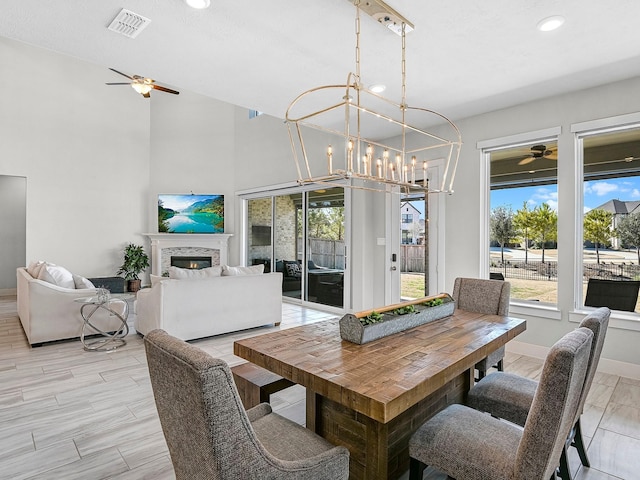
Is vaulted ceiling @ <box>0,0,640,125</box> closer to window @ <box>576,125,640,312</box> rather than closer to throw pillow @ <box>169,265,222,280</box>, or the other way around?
window @ <box>576,125,640,312</box>

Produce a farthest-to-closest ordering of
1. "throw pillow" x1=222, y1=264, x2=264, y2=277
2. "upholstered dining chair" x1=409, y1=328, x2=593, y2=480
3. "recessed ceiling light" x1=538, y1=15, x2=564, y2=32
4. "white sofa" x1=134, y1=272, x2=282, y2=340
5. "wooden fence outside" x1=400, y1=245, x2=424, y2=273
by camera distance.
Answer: "wooden fence outside" x1=400, y1=245, x2=424, y2=273
"throw pillow" x1=222, y1=264, x2=264, y2=277
"white sofa" x1=134, y1=272, x2=282, y2=340
"recessed ceiling light" x1=538, y1=15, x2=564, y2=32
"upholstered dining chair" x1=409, y1=328, x2=593, y2=480

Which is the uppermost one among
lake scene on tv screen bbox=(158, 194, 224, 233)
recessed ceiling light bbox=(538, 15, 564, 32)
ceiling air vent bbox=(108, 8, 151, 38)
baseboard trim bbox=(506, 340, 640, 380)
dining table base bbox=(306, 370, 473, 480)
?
recessed ceiling light bbox=(538, 15, 564, 32)

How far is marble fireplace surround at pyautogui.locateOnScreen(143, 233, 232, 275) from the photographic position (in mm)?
8227

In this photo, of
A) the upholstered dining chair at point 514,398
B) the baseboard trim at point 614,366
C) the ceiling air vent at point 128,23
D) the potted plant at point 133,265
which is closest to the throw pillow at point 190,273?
the ceiling air vent at point 128,23

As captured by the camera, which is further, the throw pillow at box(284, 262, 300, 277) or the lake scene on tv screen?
the lake scene on tv screen

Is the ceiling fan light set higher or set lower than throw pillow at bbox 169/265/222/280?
higher

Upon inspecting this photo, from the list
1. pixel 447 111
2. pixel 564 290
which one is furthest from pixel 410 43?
pixel 564 290

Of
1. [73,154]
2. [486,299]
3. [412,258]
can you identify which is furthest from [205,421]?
[73,154]

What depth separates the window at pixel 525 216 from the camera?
399cm

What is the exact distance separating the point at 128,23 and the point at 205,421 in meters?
2.66

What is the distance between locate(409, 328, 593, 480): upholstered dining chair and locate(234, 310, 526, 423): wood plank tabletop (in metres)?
0.20

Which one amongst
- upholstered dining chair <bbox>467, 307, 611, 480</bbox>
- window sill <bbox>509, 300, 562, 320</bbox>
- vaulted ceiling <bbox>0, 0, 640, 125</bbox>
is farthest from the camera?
window sill <bbox>509, 300, 562, 320</bbox>

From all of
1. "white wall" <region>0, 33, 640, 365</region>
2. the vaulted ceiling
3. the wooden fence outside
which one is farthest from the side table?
the wooden fence outside

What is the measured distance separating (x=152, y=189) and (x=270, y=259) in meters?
3.36
